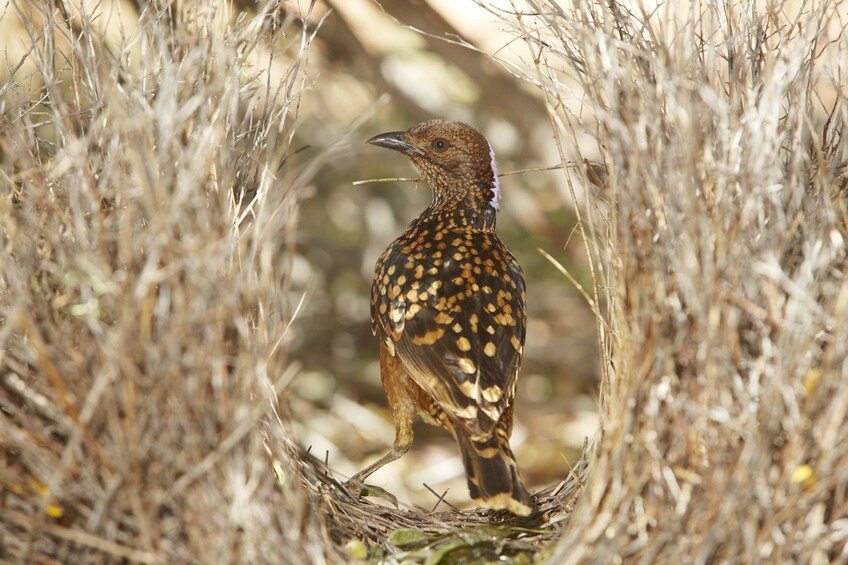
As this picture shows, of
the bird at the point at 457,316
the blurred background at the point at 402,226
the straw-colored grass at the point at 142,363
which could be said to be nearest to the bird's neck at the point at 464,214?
the bird at the point at 457,316

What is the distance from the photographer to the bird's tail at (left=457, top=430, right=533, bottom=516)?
209cm

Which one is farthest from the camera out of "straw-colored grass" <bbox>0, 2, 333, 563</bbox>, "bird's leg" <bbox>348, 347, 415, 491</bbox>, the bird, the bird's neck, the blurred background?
the blurred background

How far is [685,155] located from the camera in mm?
1787

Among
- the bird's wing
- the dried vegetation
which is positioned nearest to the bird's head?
the bird's wing

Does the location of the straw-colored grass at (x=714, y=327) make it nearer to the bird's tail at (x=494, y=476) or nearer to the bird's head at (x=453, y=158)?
the bird's tail at (x=494, y=476)

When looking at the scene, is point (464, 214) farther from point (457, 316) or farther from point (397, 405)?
point (397, 405)

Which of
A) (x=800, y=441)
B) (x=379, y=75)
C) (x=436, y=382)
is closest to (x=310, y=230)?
(x=379, y=75)

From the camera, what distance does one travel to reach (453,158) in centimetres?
291

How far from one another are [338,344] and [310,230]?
705 mm

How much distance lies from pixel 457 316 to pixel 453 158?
24.8 inches

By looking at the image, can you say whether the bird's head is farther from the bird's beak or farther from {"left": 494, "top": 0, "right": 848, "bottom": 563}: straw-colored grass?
{"left": 494, "top": 0, "right": 848, "bottom": 563}: straw-colored grass

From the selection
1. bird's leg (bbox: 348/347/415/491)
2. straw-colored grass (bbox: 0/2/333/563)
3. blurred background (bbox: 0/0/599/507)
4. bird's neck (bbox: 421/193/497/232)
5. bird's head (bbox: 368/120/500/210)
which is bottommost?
straw-colored grass (bbox: 0/2/333/563)

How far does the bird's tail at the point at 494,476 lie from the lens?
2094 millimetres

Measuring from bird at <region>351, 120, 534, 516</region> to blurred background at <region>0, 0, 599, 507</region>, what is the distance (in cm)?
146
